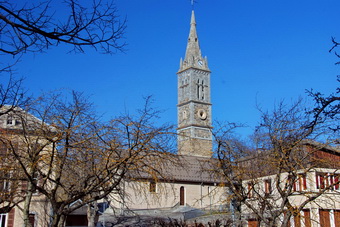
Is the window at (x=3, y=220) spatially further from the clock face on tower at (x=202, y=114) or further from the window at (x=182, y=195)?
the clock face on tower at (x=202, y=114)

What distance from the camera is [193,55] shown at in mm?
87125

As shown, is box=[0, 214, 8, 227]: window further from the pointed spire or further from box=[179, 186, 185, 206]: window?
the pointed spire

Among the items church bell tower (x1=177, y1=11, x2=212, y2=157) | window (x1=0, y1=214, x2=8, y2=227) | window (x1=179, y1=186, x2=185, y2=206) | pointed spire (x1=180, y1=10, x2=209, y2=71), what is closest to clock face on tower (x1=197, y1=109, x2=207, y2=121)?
church bell tower (x1=177, y1=11, x2=212, y2=157)

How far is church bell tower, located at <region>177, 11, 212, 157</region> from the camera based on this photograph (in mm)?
79625

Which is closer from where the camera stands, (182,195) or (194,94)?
(182,195)

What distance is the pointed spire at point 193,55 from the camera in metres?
86.8

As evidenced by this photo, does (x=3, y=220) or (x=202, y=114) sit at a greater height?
(x=202, y=114)

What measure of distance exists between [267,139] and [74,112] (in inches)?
286

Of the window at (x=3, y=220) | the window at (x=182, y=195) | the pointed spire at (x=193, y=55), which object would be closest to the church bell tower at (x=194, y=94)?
the pointed spire at (x=193, y=55)

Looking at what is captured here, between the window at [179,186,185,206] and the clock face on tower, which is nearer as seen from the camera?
the window at [179,186,185,206]

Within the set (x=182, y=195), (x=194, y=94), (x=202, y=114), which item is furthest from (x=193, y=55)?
(x=182, y=195)

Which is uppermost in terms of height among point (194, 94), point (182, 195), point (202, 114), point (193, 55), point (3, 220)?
point (193, 55)

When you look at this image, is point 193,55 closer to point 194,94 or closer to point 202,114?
point 194,94

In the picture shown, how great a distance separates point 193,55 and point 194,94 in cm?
903
